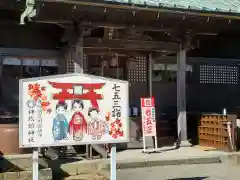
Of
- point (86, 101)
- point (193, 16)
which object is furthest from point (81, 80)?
point (193, 16)

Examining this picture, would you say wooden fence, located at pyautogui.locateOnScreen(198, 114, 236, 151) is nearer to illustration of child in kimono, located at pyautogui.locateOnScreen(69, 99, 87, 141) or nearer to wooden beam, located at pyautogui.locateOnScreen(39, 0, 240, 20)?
wooden beam, located at pyautogui.locateOnScreen(39, 0, 240, 20)

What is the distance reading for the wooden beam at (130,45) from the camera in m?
12.2

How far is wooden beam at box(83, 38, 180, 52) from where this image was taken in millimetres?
12250

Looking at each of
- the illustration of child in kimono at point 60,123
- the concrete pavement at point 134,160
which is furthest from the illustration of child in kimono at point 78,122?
the concrete pavement at point 134,160

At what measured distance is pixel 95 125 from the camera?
7.50 meters

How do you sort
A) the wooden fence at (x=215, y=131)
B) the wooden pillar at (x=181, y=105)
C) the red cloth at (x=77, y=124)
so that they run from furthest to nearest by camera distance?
the wooden pillar at (x=181, y=105) → the wooden fence at (x=215, y=131) → the red cloth at (x=77, y=124)

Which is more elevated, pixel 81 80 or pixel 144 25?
pixel 144 25

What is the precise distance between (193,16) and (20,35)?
204 inches

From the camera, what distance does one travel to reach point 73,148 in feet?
39.0

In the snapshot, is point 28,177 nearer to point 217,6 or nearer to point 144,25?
point 144,25

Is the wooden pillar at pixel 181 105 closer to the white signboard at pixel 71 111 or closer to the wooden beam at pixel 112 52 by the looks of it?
the wooden beam at pixel 112 52

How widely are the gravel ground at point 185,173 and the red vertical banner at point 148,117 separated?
61.9 inches

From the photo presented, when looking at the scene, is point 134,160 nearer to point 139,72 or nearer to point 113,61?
point 113,61

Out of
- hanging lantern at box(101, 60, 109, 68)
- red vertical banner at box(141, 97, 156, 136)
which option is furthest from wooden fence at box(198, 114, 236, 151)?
hanging lantern at box(101, 60, 109, 68)
